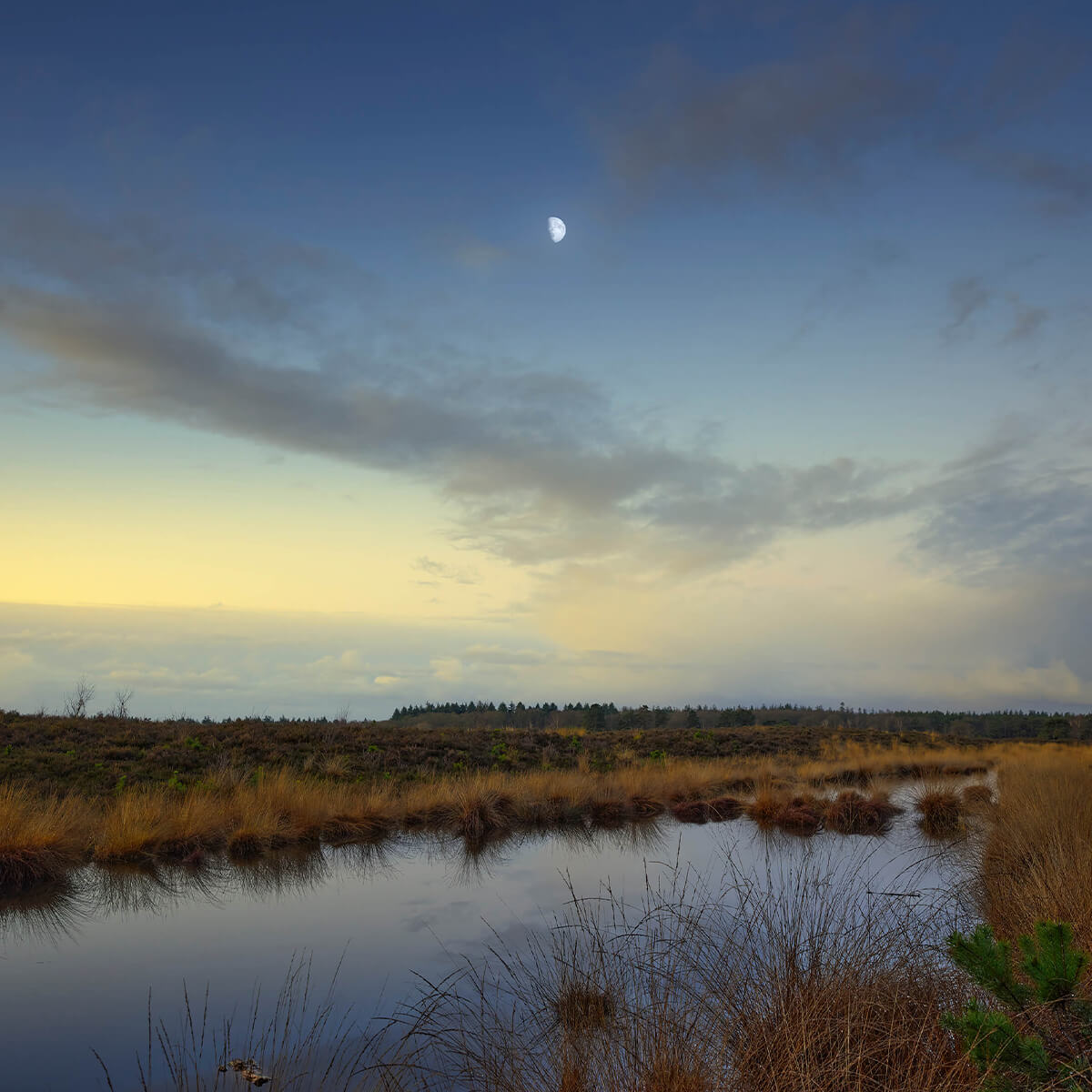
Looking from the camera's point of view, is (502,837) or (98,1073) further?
(502,837)

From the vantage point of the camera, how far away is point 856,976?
4836 millimetres

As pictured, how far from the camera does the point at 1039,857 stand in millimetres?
8930

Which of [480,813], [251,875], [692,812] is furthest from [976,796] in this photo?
[251,875]

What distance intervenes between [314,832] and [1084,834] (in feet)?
38.6

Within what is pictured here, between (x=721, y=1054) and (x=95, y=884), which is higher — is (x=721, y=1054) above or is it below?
above

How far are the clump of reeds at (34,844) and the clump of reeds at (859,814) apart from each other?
44.4 ft

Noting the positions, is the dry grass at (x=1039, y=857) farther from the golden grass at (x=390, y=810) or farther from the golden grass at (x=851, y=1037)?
the golden grass at (x=390, y=810)

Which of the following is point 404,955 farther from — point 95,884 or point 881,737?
point 881,737

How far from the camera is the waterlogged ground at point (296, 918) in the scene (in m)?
6.25

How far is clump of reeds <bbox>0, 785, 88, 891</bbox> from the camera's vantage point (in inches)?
390

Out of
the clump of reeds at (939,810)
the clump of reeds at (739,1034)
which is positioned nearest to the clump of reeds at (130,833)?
the clump of reeds at (739,1034)

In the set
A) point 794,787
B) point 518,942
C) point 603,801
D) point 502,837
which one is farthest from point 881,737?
point 518,942

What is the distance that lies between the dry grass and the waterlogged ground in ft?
1.62

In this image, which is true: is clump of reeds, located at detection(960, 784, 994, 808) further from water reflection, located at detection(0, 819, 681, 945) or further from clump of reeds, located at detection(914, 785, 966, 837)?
water reflection, located at detection(0, 819, 681, 945)
